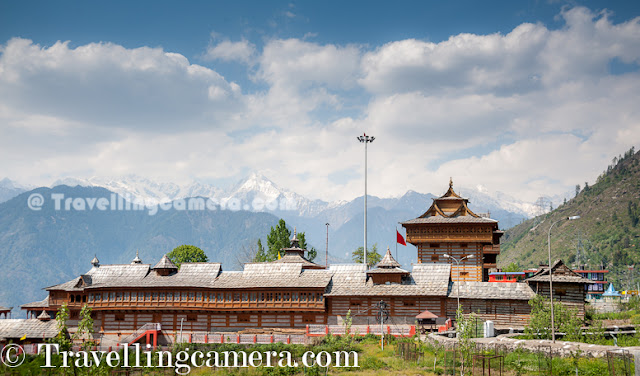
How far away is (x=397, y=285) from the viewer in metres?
64.7

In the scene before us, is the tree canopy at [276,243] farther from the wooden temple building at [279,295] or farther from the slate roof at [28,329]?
the slate roof at [28,329]

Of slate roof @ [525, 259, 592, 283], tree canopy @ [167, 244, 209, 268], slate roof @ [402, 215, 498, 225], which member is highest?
slate roof @ [402, 215, 498, 225]

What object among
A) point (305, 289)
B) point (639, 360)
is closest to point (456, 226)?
point (305, 289)

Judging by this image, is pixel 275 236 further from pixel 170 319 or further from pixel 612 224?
pixel 612 224

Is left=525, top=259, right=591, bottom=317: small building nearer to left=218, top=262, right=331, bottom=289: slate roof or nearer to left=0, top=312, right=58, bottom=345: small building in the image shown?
left=218, top=262, right=331, bottom=289: slate roof

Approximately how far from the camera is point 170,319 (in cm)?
6775

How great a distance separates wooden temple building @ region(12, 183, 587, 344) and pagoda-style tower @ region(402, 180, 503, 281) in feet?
8.20

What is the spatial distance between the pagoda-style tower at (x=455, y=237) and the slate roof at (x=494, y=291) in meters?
9.99

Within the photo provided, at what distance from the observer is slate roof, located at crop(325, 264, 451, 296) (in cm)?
6359

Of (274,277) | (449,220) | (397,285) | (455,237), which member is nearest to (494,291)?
(397,285)

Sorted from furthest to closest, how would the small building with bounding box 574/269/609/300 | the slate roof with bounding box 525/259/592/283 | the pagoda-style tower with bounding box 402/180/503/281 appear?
the small building with bounding box 574/269/609/300 → the pagoda-style tower with bounding box 402/180/503/281 → the slate roof with bounding box 525/259/592/283

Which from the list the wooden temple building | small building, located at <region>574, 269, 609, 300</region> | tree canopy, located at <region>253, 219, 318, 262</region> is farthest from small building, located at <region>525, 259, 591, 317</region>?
small building, located at <region>574, 269, 609, 300</region>

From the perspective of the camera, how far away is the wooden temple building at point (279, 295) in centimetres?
6334

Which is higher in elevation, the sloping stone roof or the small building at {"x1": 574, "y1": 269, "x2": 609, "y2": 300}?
the sloping stone roof
